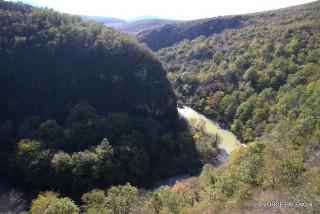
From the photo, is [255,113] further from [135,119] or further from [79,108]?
[79,108]

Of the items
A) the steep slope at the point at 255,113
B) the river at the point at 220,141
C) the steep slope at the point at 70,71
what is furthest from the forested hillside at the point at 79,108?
the steep slope at the point at 255,113

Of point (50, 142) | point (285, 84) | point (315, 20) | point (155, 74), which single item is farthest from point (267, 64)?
point (50, 142)

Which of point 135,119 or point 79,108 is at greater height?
point 79,108

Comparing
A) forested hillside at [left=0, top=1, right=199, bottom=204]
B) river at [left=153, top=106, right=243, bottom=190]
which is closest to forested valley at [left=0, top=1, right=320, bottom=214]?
forested hillside at [left=0, top=1, right=199, bottom=204]

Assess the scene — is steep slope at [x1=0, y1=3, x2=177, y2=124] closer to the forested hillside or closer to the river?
the forested hillside

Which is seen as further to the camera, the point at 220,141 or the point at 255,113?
the point at 255,113

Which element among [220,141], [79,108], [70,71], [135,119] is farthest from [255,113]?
[70,71]
